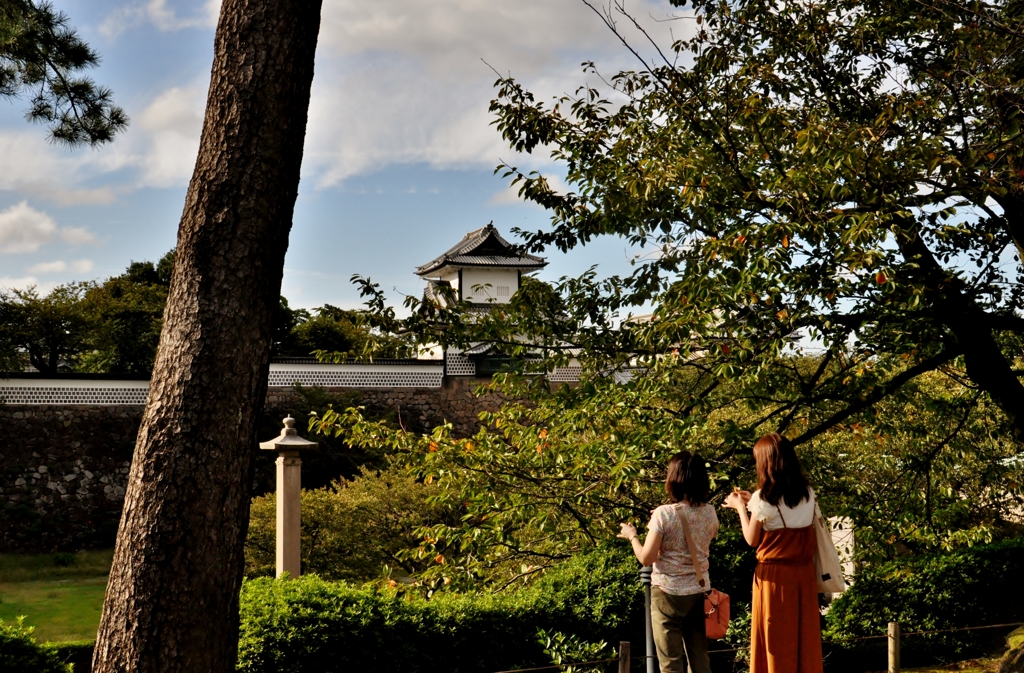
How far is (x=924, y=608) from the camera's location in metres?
7.17

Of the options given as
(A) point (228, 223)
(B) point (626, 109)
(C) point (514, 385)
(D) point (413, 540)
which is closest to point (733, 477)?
(C) point (514, 385)

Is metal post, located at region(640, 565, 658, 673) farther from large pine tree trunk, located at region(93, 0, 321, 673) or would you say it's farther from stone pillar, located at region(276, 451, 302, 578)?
stone pillar, located at region(276, 451, 302, 578)

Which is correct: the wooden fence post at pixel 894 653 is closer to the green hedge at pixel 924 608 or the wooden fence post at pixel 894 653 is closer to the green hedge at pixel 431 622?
the green hedge at pixel 924 608

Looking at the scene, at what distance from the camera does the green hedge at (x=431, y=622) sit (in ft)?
16.7

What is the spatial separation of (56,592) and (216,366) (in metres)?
13.2

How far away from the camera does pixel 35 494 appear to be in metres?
17.2

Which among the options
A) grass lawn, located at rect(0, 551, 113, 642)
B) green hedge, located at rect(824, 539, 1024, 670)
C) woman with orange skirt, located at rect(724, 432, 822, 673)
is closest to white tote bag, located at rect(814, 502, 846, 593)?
woman with orange skirt, located at rect(724, 432, 822, 673)

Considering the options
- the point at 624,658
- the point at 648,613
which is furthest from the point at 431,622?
the point at 648,613

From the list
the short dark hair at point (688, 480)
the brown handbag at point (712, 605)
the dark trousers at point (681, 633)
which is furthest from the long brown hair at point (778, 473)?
the dark trousers at point (681, 633)

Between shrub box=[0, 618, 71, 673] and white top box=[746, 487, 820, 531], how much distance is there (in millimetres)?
3511

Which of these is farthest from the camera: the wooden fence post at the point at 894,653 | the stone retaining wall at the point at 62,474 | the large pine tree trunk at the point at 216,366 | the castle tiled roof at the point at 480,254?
the castle tiled roof at the point at 480,254

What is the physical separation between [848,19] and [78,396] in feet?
54.7

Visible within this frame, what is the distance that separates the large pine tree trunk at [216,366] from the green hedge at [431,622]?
2206 mm

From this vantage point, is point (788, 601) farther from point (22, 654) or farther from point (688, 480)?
point (22, 654)
